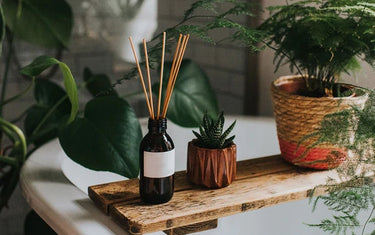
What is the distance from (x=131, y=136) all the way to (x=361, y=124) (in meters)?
0.50

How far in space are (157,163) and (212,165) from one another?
0.12 m

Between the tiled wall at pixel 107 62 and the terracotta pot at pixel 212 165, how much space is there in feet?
3.18

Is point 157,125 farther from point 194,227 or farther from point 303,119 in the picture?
point 303,119

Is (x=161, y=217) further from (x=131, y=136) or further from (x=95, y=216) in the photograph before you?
(x=131, y=136)

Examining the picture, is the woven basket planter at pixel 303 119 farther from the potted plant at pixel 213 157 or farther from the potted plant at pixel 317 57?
the potted plant at pixel 213 157

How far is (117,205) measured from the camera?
0.93 metres

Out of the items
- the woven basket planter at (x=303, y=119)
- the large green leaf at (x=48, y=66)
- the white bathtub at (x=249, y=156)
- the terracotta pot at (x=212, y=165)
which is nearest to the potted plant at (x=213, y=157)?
the terracotta pot at (x=212, y=165)

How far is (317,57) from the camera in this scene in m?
1.09

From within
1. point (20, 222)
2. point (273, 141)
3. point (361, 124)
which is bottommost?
point (20, 222)

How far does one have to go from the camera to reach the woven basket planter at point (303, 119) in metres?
1.04

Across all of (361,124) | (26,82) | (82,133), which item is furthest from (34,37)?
(361,124)

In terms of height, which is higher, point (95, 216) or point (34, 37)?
point (34, 37)

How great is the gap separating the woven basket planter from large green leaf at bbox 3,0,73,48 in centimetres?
77

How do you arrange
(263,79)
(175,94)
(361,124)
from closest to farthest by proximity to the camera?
(361,124) → (175,94) → (263,79)
